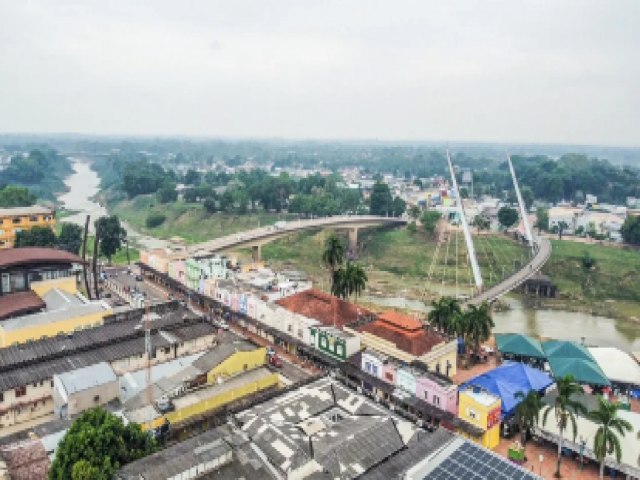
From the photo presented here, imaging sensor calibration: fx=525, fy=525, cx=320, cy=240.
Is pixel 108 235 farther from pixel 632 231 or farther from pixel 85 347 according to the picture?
pixel 632 231

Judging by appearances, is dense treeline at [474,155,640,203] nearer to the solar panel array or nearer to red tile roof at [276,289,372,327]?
red tile roof at [276,289,372,327]

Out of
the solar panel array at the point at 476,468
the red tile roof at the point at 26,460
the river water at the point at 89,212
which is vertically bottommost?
the river water at the point at 89,212

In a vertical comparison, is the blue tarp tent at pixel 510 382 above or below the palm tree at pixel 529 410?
below

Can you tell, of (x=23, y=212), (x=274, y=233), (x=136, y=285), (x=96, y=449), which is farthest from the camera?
(x=274, y=233)

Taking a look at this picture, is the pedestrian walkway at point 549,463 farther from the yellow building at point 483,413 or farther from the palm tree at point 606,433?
the palm tree at point 606,433

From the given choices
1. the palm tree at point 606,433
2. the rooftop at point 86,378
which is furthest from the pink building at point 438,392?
the rooftop at point 86,378

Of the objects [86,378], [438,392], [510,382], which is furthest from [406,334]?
[86,378]
